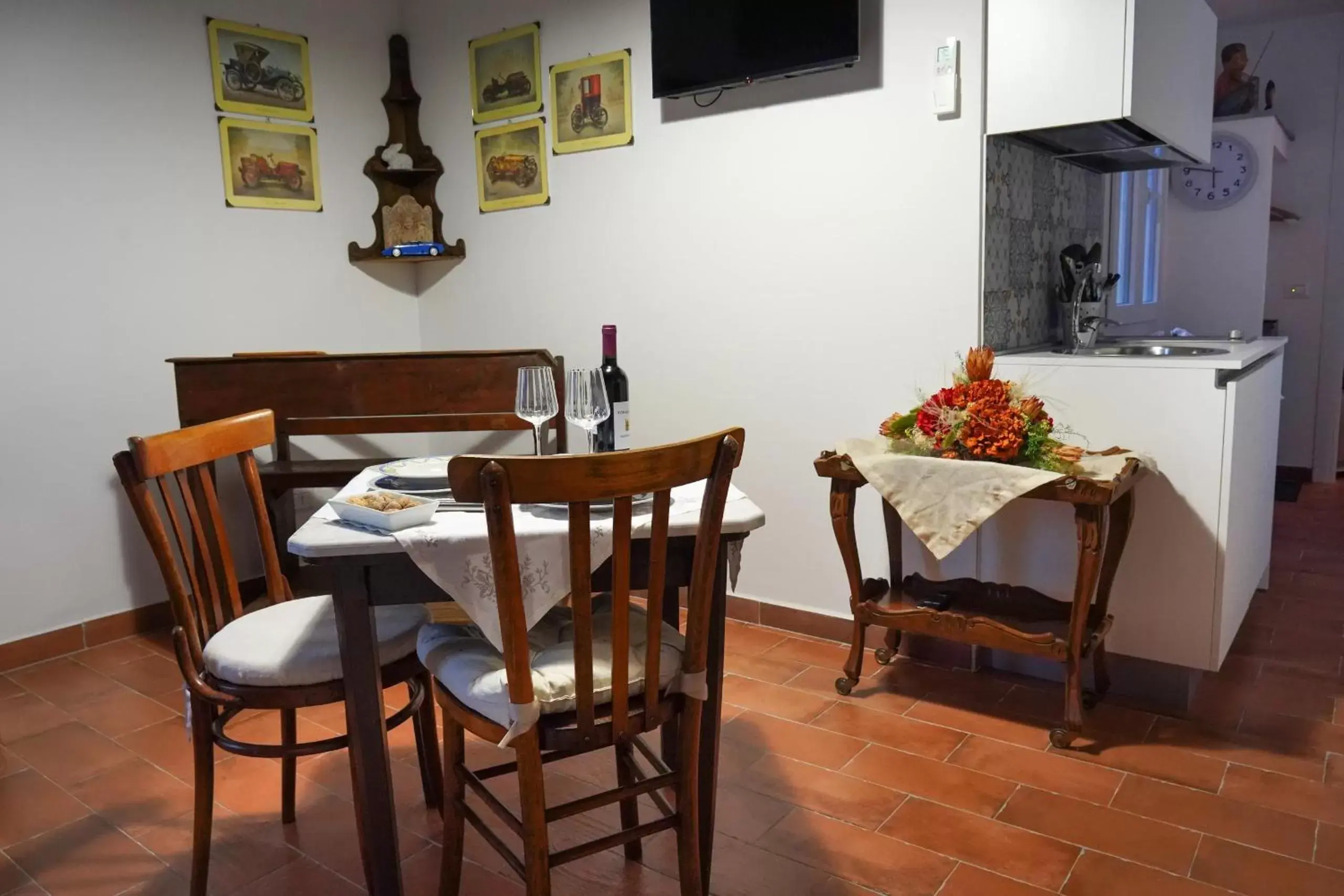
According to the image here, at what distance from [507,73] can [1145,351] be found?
8.27 ft

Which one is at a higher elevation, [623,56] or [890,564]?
[623,56]

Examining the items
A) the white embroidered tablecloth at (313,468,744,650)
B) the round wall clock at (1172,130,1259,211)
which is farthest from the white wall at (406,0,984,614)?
the round wall clock at (1172,130,1259,211)

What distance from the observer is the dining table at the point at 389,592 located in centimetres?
154

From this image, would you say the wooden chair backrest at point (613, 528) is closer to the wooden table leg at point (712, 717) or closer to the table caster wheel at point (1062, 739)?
the wooden table leg at point (712, 717)

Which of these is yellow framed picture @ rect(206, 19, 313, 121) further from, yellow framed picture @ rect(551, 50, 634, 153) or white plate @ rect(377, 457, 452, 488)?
white plate @ rect(377, 457, 452, 488)

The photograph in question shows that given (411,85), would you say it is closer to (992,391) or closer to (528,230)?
(528,230)

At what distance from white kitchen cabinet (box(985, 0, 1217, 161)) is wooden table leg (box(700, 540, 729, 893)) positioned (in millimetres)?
1610

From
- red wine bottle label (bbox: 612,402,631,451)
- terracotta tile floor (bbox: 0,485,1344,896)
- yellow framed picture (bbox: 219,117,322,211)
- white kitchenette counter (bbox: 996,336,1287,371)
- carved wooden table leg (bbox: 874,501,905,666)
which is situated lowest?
terracotta tile floor (bbox: 0,485,1344,896)

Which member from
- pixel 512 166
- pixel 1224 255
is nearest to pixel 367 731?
pixel 512 166

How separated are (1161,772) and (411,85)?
3.66 metres

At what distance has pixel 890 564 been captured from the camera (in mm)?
2971

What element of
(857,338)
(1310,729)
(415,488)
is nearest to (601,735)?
(415,488)

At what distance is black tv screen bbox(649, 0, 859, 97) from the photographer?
112 inches

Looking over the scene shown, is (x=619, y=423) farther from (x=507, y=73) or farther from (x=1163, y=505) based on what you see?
(x=507, y=73)
